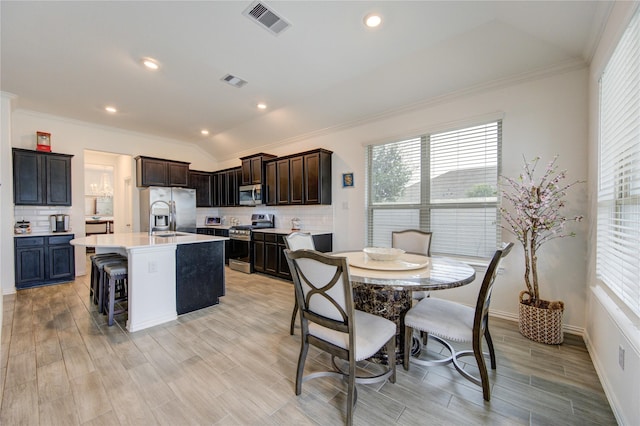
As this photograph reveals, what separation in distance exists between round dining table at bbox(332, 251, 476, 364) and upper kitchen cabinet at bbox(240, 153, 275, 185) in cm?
376

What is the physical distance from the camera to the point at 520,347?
2.36 meters

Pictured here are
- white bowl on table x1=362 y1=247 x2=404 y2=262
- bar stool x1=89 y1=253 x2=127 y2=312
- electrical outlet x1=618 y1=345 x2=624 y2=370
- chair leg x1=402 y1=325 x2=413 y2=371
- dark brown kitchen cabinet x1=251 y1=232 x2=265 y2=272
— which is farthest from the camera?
dark brown kitchen cabinet x1=251 y1=232 x2=265 y2=272

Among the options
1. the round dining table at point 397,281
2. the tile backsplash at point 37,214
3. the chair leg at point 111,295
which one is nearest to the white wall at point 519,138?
the tile backsplash at point 37,214

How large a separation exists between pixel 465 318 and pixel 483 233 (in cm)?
171

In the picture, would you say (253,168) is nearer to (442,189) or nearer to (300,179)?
(300,179)

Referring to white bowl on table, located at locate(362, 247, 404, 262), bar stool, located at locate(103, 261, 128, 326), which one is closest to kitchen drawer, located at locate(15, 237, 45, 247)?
bar stool, located at locate(103, 261, 128, 326)

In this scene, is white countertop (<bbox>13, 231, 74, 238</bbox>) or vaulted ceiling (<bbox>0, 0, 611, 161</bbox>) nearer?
Result: vaulted ceiling (<bbox>0, 0, 611, 161</bbox>)

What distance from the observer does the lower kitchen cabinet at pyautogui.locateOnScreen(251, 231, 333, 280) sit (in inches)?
179

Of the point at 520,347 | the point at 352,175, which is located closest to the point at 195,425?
the point at 520,347

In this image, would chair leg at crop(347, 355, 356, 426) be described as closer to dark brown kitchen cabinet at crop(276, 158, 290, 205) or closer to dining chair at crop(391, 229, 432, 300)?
dining chair at crop(391, 229, 432, 300)

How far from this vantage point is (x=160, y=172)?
19.3 feet

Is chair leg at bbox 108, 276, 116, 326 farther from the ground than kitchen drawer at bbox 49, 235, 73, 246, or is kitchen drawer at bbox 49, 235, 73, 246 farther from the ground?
kitchen drawer at bbox 49, 235, 73, 246

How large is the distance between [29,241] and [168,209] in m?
2.18

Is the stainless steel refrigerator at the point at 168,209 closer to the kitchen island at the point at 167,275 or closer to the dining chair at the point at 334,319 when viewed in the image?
the kitchen island at the point at 167,275
